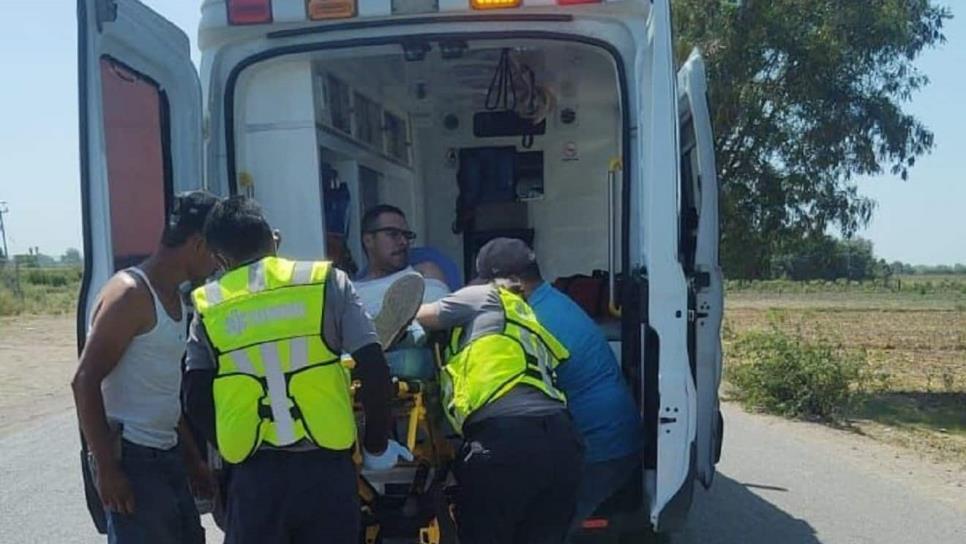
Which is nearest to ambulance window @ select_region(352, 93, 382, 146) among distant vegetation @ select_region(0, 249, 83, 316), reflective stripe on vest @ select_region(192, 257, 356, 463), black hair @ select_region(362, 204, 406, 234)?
black hair @ select_region(362, 204, 406, 234)

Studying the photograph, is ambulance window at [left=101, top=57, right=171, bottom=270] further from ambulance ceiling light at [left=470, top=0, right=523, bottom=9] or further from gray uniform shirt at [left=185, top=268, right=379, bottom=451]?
ambulance ceiling light at [left=470, top=0, right=523, bottom=9]

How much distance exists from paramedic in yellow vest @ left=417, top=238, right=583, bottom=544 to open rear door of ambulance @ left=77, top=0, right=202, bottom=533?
4.40 ft

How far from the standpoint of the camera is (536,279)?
159 inches

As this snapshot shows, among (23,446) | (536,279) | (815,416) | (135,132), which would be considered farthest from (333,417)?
(815,416)

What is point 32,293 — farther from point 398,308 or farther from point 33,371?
point 398,308

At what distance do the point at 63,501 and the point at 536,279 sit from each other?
4.54 metres

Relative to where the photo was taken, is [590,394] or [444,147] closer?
[590,394]

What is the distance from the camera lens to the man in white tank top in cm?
305

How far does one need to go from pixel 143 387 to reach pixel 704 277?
2596 mm

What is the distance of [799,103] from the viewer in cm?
1230

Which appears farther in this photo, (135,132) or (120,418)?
(135,132)

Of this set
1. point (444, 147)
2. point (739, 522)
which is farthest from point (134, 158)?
point (739, 522)

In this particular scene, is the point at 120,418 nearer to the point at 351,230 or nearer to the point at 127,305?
the point at 127,305

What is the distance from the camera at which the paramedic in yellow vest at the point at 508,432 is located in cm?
344
